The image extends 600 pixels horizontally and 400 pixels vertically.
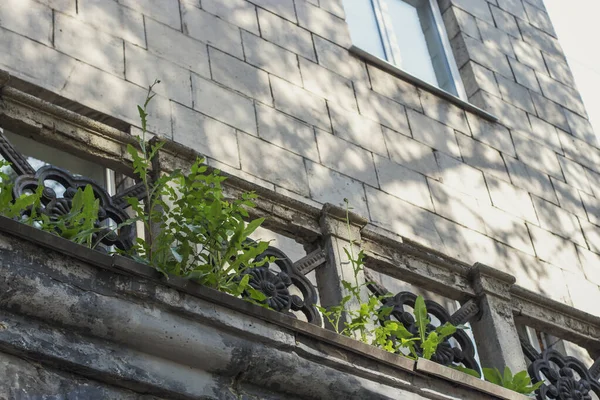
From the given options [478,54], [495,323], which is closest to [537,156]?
[478,54]

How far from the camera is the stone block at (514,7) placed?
33.7 feet

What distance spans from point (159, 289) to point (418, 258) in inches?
85.9

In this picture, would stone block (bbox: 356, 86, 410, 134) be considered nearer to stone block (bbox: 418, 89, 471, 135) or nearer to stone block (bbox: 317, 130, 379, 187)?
stone block (bbox: 418, 89, 471, 135)

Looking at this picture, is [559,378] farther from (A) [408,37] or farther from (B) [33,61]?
(A) [408,37]

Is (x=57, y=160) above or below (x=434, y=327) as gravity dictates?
above

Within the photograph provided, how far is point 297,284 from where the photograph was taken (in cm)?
530

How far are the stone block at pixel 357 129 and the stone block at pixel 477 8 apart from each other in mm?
2208

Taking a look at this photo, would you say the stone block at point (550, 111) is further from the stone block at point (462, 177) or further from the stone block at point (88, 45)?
the stone block at point (88, 45)

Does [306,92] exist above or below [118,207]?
above

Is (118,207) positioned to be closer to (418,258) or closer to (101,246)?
(101,246)

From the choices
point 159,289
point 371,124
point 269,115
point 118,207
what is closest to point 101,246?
point 118,207

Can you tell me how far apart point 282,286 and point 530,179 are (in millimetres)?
4188

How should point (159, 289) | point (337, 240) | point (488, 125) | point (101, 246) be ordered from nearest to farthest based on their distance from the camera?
point (159, 289) < point (101, 246) < point (337, 240) < point (488, 125)

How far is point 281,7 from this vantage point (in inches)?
324
